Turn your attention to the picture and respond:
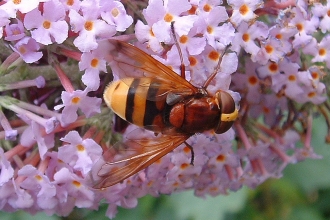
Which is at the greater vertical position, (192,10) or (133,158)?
(192,10)

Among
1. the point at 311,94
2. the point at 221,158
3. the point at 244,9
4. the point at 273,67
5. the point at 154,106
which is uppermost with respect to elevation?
the point at 244,9

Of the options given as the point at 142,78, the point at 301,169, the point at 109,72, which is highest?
the point at 142,78

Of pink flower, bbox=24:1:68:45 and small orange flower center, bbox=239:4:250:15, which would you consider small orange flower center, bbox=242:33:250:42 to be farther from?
pink flower, bbox=24:1:68:45

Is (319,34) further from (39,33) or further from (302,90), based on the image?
(39,33)

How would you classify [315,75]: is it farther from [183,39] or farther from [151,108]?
[151,108]

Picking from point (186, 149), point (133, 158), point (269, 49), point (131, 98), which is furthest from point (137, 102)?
point (269, 49)

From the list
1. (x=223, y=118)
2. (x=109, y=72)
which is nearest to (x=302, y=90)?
(x=223, y=118)

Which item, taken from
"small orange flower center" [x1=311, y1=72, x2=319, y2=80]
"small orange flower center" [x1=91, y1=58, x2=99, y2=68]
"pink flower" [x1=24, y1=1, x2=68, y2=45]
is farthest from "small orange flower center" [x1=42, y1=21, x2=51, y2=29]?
"small orange flower center" [x1=311, y1=72, x2=319, y2=80]
